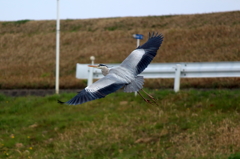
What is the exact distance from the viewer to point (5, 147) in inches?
372

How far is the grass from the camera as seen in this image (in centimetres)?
801

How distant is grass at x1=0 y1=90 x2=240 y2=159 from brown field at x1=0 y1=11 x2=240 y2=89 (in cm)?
316

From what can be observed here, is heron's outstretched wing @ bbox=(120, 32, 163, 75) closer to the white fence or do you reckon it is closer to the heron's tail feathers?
the heron's tail feathers

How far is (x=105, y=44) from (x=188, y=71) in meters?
14.4

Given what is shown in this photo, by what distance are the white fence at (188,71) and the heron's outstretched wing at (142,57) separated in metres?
4.28

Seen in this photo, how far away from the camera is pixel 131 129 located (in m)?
9.12

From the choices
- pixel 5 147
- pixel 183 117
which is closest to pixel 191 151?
pixel 183 117

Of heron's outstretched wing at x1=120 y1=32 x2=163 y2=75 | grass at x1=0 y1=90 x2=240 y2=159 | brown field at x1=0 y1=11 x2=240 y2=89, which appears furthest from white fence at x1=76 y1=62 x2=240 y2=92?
heron's outstretched wing at x1=120 y1=32 x2=163 y2=75

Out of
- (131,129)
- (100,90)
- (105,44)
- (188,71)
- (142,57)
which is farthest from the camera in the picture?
(105,44)

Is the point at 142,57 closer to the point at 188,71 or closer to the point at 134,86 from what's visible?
the point at 134,86

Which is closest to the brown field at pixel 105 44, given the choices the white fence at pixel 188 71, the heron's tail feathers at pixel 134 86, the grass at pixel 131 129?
the white fence at pixel 188 71

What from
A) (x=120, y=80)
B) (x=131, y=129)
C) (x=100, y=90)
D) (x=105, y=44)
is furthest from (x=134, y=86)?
(x=105, y=44)

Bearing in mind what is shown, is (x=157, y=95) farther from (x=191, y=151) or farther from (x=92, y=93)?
(x=92, y=93)

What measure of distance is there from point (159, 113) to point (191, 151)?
76.3 inches
